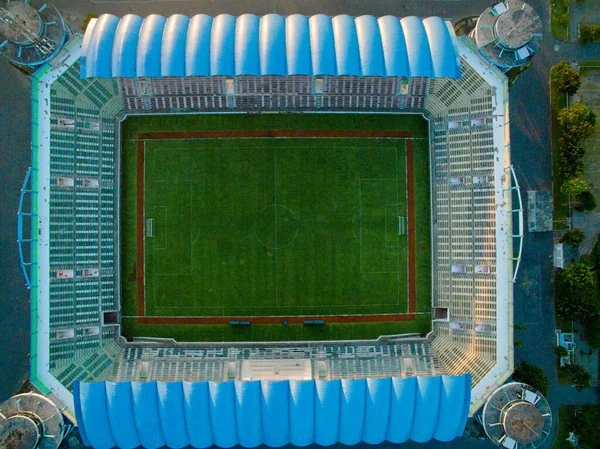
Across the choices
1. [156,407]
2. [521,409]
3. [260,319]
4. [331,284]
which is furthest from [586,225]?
[156,407]

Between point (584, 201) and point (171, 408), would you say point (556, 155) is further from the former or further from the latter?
point (171, 408)

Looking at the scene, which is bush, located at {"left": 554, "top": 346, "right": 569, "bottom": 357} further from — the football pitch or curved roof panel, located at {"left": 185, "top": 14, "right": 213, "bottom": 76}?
curved roof panel, located at {"left": 185, "top": 14, "right": 213, "bottom": 76}

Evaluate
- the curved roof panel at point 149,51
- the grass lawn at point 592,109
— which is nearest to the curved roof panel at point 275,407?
the curved roof panel at point 149,51

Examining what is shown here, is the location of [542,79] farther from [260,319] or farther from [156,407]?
[156,407]

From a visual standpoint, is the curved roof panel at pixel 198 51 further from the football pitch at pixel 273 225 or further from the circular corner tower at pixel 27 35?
the circular corner tower at pixel 27 35

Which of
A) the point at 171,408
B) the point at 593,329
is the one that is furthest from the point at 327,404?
the point at 593,329

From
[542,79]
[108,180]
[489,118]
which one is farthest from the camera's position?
[542,79]
